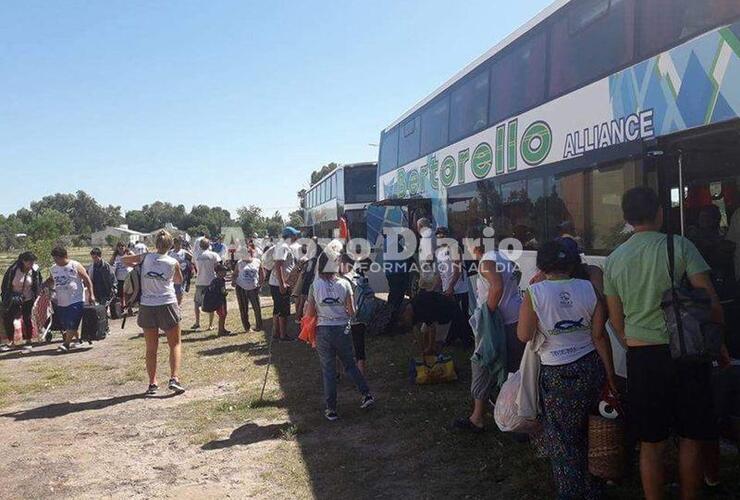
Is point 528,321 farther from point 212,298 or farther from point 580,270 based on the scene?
point 212,298

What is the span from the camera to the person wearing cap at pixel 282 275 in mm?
9625

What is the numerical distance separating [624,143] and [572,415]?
2.84 m

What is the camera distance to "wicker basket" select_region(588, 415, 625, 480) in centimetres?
333

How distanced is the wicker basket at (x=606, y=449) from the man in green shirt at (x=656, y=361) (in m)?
0.11

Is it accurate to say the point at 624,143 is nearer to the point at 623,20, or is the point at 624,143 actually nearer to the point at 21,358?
the point at 623,20

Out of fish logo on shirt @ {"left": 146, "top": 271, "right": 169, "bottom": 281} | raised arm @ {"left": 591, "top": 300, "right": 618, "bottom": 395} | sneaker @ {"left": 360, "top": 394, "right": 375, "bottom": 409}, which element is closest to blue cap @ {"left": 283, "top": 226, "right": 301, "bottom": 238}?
fish logo on shirt @ {"left": 146, "top": 271, "right": 169, "bottom": 281}

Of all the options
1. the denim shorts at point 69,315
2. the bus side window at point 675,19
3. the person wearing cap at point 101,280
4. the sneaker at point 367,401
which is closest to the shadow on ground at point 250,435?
the sneaker at point 367,401

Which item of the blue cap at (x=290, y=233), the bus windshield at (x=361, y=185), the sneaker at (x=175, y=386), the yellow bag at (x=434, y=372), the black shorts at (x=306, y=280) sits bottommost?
the sneaker at (x=175, y=386)

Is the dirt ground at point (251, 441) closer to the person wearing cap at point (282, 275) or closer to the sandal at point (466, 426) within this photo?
the sandal at point (466, 426)

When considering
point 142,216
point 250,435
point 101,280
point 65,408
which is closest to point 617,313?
point 250,435

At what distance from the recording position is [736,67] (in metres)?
4.01

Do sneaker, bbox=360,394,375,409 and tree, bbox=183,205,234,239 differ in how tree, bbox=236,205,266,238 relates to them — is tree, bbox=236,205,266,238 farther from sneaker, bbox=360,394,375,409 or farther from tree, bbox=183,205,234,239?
sneaker, bbox=360,394,375,409

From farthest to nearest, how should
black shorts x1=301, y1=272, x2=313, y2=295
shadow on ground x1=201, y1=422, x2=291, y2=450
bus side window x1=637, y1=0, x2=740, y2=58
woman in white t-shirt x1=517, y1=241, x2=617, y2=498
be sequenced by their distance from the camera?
black shorts x1=301, y1=272, x2=313, y2=295 → shadow on ground x1=201, y1=422, x2=291, y2=450 → bus side window x1=637, y1=0, x2=740, y2=58 → woman in white t-shirt x1=517, y1=241, x2=617, y2=498

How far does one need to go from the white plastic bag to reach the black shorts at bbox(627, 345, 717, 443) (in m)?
0.79
